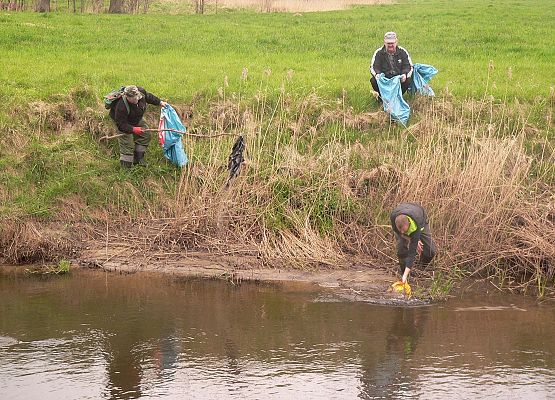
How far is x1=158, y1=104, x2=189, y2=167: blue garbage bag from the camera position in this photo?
12.3 m

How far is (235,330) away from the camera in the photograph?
30.6 feet

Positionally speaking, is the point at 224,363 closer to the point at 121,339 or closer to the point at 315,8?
the point at 121,339

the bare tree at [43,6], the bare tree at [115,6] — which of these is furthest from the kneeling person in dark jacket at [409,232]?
the bare tree at [43,6]

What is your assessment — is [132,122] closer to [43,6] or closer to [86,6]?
[43,6]

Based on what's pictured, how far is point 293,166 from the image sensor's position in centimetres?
1179

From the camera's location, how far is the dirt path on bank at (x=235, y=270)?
10578mm

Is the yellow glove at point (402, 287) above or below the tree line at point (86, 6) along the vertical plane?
below

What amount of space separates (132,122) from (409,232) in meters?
4.39

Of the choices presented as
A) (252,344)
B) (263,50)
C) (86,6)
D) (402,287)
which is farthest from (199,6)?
(252,344)

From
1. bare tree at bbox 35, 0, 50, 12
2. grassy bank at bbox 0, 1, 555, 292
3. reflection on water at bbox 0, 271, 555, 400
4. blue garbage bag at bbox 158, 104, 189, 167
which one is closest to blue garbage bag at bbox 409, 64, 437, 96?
grassy bank at bbox 0, 1, 555, 292

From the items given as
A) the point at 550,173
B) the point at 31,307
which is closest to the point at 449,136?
the point at 550,173

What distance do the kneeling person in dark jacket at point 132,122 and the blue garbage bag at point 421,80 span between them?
13.2 ft

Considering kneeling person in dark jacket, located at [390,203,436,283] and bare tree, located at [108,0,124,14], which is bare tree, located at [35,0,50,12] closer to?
bare tree, located at [108,0,124,14]

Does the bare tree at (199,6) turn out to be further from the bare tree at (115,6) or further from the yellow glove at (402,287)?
the yellow glove at (402,287)
